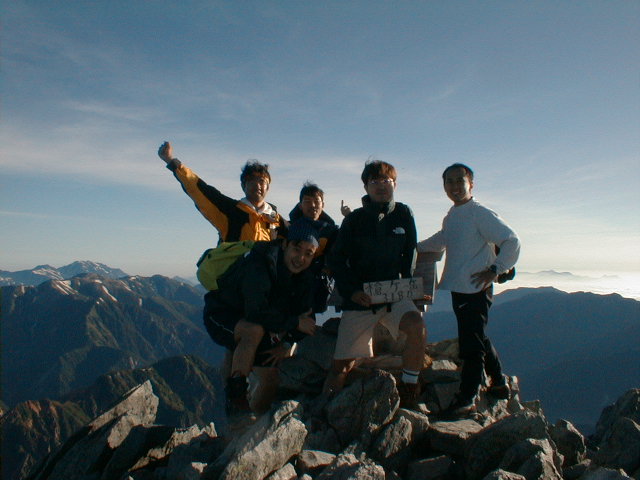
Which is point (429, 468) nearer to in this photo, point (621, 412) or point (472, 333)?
point (472, 333)

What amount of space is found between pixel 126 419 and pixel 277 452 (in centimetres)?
489

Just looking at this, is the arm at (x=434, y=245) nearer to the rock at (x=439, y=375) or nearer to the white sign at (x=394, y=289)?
the white sign at (x=394, y=289)

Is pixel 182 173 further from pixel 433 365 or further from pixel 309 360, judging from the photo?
pixel 433 365

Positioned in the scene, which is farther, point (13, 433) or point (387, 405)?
point (13, 433)

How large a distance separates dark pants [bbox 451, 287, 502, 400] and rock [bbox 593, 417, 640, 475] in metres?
2.33

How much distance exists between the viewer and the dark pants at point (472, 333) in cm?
877

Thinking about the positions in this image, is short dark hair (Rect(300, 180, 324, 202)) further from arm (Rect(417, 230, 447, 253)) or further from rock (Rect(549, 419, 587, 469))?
rock (Rect(549, 419, 587, 469))

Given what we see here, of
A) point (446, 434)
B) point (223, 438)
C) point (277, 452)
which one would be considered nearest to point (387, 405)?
point (446, 434)

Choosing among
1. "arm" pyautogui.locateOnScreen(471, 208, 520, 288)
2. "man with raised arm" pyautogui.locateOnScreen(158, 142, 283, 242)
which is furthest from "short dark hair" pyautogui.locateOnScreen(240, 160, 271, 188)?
"arm" pyautogui.locateOnScreen(471, 208, 520, 288)

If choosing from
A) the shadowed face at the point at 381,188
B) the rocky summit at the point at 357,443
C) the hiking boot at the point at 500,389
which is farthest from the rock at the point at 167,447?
the hiking boot at the point at 500,389

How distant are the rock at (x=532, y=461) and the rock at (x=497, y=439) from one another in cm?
27

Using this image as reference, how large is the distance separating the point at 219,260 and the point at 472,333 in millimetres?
5093

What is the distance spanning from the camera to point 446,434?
25.0 feet

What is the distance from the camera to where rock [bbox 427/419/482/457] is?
749 cm
